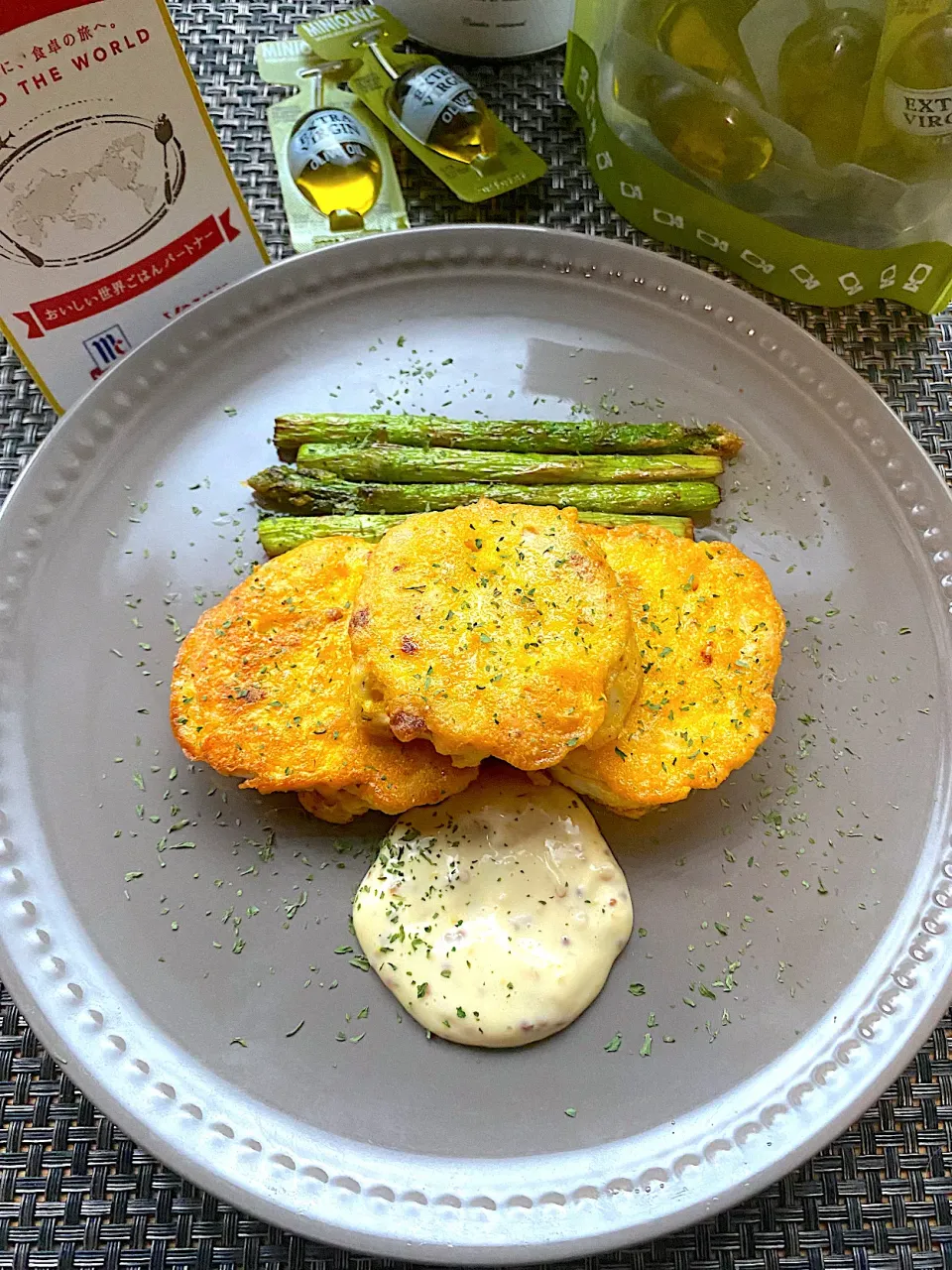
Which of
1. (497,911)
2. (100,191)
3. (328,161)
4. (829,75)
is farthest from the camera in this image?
(328,161)

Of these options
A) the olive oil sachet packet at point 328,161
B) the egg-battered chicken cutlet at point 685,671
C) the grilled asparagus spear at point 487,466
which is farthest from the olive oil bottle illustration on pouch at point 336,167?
the egg-battered chicken cutlet at point 685,671

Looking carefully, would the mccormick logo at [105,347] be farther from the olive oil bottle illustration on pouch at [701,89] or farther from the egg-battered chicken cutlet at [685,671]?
the olive oil bottle illustration on pouch at [701,89]

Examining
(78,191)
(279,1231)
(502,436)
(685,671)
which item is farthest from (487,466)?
(279,1231)

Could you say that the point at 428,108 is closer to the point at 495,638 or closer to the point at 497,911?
the point at 495,638

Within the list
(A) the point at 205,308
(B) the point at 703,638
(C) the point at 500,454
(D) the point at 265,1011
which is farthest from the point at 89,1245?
(A) the point at 205,308

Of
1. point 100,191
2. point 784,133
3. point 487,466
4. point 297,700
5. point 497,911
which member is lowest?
point 497,911

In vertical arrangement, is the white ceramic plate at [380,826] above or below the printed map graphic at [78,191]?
below
